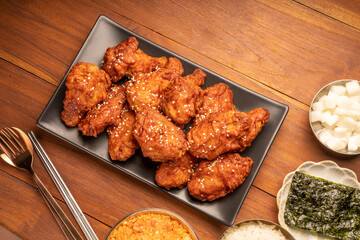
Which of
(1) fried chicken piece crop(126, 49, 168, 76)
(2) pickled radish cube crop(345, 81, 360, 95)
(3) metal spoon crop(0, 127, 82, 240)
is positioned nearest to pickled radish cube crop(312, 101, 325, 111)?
(2) pickled radish cube crop(345, 81, 360, 95)

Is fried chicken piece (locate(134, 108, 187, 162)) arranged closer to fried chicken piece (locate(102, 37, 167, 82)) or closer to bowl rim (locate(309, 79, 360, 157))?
fried chicken piece (locate(102, 37, 167, 82))

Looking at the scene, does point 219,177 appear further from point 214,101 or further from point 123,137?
point 123,137

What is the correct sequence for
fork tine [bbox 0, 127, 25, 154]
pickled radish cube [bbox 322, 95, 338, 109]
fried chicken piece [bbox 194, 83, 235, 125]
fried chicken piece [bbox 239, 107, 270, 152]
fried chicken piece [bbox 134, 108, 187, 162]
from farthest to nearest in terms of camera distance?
1. fork tine [bbox 0, 127, 25, 154]
2. pickled radish cube [bbox 322, 95, 338, 109]
3. fried chicken piece [bbox 194, 83, 235, 125]
4. fried chicken piece [bbox 239, 107, 270, 152]
5. fried chicken piece [bbox 134, 108, 187, 162]

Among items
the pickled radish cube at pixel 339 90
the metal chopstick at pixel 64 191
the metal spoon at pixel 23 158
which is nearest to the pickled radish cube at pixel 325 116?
the pickled radish cube at pixel 339 90

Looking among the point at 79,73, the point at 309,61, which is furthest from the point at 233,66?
the point at 79,73

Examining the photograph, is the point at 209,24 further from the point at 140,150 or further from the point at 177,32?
the point at 140,150
